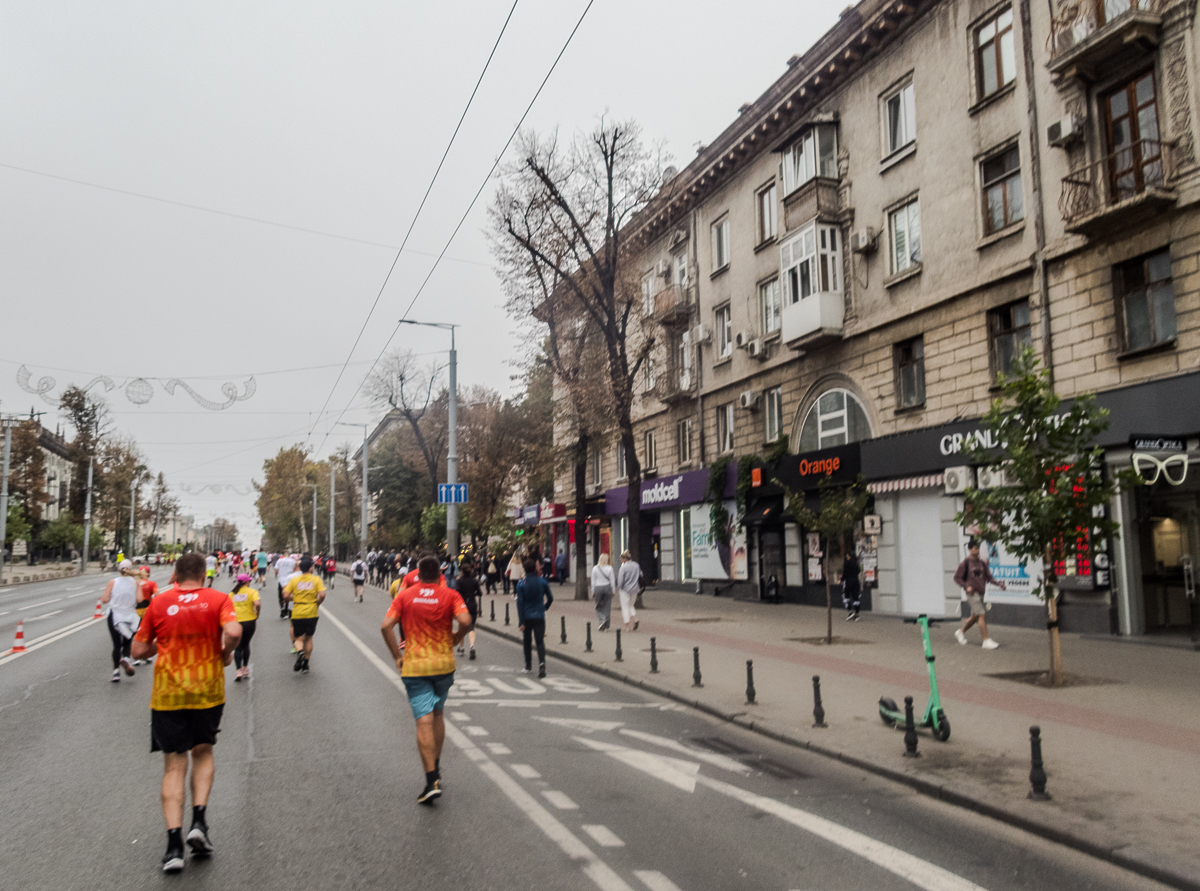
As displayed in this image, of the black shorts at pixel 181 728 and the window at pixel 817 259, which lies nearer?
the black shorts at pixel 181 728

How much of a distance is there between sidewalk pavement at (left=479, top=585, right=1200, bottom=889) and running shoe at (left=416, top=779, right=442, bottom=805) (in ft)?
11.3

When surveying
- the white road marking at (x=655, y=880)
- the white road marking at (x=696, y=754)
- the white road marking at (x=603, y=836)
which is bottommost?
the white road marking at (x=696, y=754)

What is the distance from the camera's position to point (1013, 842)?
18.9 ft

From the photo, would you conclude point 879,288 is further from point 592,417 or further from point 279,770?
point 279,770

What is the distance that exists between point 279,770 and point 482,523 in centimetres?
4893

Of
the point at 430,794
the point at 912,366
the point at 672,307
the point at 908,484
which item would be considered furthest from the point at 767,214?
the point at 430,794

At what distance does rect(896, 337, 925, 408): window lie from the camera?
20.8m

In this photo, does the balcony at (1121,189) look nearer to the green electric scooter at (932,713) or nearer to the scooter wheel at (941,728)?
the green electric scooter at (932,713)

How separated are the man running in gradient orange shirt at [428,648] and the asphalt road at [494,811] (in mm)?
505

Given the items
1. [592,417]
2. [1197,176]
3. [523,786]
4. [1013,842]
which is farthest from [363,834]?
[592,417]

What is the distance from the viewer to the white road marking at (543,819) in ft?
16.3

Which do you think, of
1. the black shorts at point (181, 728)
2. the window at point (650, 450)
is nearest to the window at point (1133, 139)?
the black shorts at point (181, 728)

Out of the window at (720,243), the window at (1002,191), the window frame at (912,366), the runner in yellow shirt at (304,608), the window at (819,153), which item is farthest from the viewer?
the window at (720,243)

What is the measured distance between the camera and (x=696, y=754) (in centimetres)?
822
